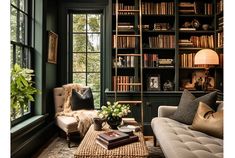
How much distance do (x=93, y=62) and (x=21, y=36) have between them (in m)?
1.81

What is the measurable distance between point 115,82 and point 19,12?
6.50 feet

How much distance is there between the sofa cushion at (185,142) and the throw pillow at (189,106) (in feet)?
0.42

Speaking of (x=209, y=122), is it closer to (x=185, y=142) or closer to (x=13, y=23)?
(x=185, y=142)

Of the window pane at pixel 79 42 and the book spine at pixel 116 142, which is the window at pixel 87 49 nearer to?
the window pane at pixel 79 42

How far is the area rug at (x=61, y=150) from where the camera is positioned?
10.2ft

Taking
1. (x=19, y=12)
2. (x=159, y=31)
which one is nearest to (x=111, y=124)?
(x=19, y=12)

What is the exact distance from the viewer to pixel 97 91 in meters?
4.84

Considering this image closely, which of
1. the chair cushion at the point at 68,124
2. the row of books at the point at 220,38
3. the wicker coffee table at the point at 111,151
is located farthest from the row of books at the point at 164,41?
the wicker coffee table at the point at 111,151

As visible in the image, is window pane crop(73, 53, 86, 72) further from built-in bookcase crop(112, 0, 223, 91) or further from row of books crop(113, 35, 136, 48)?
row of books crop(113, 35, 136, 48)

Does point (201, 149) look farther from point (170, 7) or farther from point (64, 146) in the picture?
point (170, 7)

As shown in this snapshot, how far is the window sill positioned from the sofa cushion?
1656 millimetres

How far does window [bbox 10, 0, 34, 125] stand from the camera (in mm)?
2943

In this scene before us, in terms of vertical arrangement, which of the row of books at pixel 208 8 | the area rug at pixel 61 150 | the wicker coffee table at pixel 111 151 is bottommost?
the area rug at pixel 61 150

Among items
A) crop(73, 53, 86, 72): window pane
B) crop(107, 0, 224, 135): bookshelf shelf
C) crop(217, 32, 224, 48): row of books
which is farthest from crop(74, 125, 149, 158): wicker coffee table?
crop(217, 32, 224, 48): row of books
